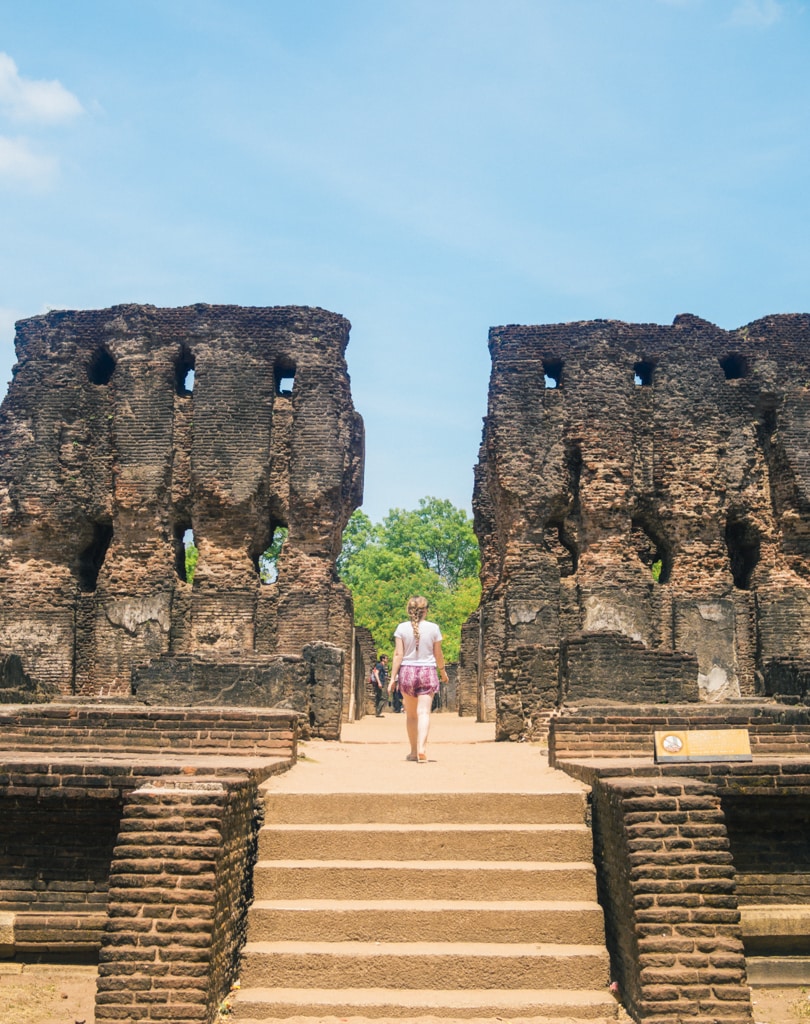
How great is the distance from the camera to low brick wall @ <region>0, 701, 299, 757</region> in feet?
26.0

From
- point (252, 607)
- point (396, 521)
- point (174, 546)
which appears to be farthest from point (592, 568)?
point (396, 521)

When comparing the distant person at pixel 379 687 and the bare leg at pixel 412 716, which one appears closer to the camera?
the bare leg at pixel 412 716

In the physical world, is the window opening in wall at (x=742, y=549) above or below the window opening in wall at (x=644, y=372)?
below

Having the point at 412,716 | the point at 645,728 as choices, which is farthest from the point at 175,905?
the point at 645,728

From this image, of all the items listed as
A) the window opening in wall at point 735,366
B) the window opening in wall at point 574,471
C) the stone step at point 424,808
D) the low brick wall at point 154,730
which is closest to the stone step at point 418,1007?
the stone step at point 424,808

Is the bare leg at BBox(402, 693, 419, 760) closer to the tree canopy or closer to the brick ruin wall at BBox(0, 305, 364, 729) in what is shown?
the brick ruin wall at BBox(0, 305, 364, 729)

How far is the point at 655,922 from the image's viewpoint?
4.97 m

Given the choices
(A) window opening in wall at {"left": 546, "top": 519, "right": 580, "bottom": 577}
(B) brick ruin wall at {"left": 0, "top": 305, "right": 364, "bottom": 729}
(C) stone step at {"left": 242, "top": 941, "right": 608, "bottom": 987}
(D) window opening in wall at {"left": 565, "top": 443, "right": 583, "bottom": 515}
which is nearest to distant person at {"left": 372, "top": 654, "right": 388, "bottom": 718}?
(B) brick ruin wall at {"left": 0, "top": 305, "right": 364, "bottom": 729}

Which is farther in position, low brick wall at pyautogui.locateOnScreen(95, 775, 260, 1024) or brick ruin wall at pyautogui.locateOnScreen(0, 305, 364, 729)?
brick ruin wall at pyautogui.locateOnScreen(0, 305, 364, 729)

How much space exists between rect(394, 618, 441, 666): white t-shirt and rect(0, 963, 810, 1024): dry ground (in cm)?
415

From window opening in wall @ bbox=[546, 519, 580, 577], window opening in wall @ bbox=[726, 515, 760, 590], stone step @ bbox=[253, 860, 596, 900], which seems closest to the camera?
stone step @ bbox=[253, 860, 596, 900]

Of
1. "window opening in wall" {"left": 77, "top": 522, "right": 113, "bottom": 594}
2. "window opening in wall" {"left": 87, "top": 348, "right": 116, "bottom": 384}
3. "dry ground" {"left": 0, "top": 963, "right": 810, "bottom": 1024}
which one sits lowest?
"dry ground" {"left": 0, "top": 963, "right": 810, "bottom": 1024}

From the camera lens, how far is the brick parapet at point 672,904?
475 centimetres

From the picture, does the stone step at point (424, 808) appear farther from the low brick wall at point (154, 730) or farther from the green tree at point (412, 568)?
the green tree at point (412, 568)
